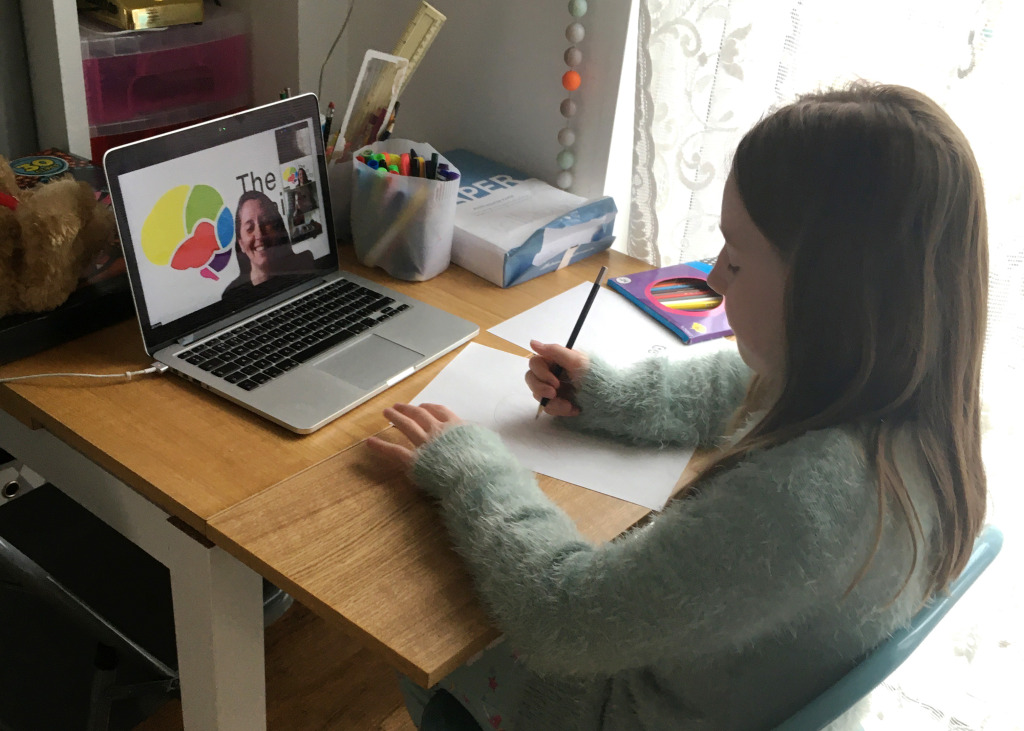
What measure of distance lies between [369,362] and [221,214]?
0.79 ft

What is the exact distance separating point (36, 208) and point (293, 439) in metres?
0.37

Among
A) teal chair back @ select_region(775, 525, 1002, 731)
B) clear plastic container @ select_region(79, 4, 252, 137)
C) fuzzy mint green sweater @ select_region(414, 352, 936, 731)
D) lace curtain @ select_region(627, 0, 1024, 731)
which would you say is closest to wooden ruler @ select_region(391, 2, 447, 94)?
lace curtain @ select_region(627, 0, 1024, 731)

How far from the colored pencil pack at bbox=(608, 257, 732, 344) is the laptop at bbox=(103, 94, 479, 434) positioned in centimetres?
25

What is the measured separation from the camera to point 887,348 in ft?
2.25

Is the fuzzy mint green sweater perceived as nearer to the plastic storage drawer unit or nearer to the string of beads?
the string of beads

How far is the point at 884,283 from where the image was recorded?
0.67m

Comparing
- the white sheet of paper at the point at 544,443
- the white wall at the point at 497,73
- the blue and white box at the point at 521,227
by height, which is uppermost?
the white wall at the point at 497,73

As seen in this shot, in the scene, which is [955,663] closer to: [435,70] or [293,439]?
[293,439]

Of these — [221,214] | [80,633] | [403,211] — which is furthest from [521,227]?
[80,633]

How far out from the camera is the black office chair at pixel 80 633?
1.13m

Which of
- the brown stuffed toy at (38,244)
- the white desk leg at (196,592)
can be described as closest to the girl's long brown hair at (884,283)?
the white desk leg at (196,592)

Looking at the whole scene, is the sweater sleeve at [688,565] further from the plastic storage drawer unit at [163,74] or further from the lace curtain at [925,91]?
the plastic storage drawer unit at [163,74]

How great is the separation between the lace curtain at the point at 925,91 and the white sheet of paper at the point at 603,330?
0.19m

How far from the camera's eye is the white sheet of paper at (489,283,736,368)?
1157 millimetres
